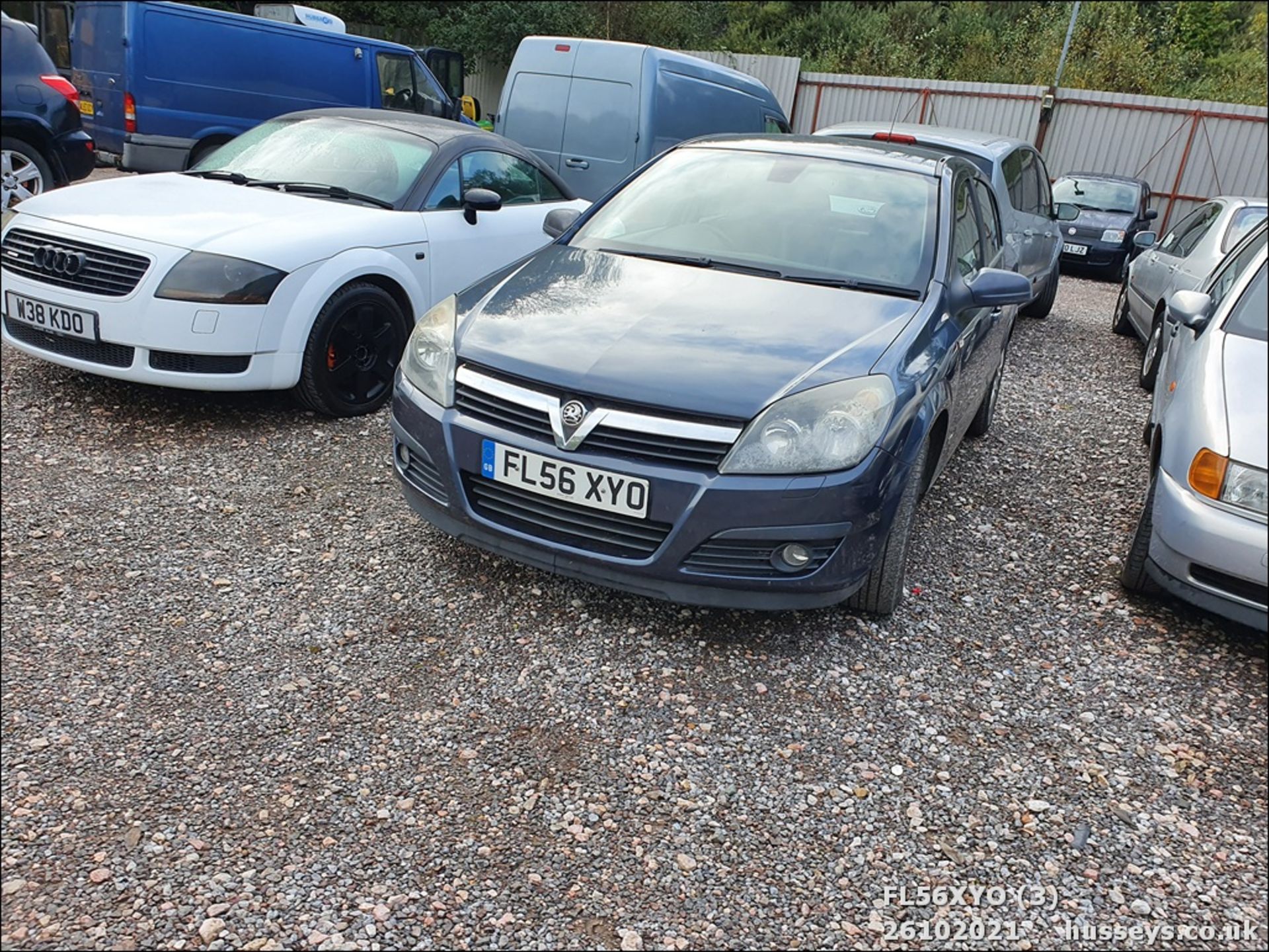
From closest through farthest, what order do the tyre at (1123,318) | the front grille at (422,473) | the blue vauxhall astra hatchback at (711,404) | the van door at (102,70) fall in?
1. the blue vauxhall astra hatchback at (711,404)
2. the front grille at (422,473)
3. the tyre at (1123,318)
4. the van door at (102,70)

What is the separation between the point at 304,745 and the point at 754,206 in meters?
2.51

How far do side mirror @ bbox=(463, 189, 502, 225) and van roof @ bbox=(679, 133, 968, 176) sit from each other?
3.78 ft

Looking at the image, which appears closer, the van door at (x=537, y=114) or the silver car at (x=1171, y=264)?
the silver car at (x=1171, y=264)


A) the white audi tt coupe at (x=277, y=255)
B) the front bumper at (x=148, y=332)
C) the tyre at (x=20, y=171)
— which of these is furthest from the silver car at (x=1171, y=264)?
the tyre at (x=20, y=171)

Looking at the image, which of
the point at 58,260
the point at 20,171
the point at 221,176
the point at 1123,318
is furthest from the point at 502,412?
the point at 1123,318

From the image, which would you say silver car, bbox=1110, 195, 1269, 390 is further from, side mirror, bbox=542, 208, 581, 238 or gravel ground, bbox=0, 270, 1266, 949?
side mirror, bbox=542, 208, 581, 238

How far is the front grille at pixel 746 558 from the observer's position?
2580 millimetres

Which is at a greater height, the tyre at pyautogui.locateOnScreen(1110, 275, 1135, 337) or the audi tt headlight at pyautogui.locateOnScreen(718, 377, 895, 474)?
the audi tt headlight at pyautogui.locateOnScreen(718, 377, 895, 474)

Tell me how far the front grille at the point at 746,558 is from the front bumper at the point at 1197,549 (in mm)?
1006

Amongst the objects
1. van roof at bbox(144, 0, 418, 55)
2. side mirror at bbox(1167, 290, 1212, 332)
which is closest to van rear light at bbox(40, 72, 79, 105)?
van roof at bbox(144, 0, 418, 55)

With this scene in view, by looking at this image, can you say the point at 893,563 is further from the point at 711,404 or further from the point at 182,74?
the point at 182,74

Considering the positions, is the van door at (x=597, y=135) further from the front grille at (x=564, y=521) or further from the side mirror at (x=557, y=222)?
A: the front grille at (x=564, y=521)

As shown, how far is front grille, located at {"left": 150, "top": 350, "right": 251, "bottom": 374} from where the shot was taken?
3.74m

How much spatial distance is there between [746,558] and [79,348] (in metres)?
2.86
